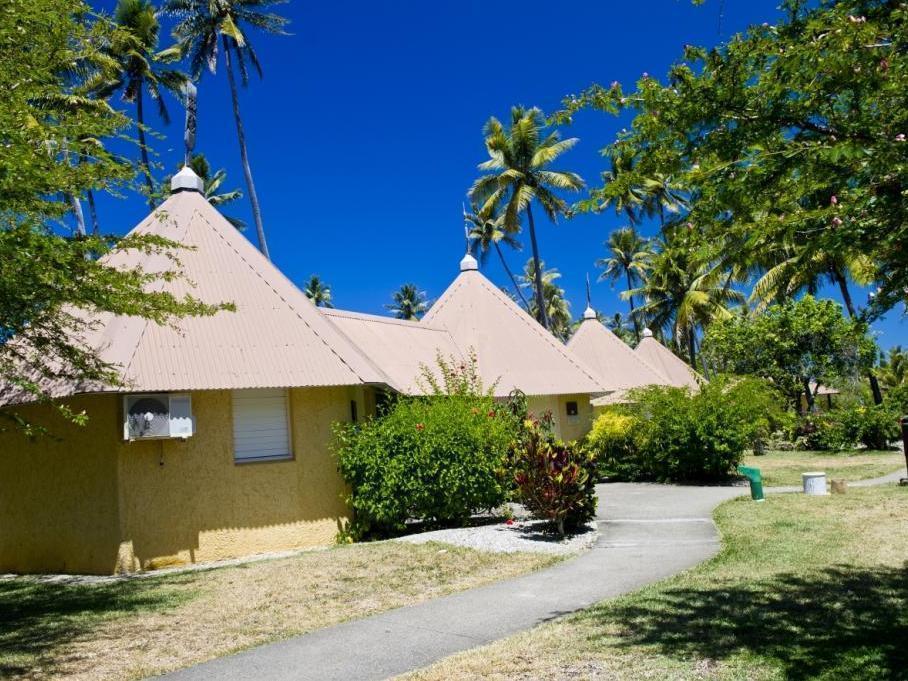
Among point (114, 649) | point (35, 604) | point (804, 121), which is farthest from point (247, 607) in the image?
point (804, 121)

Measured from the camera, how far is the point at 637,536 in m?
10.8

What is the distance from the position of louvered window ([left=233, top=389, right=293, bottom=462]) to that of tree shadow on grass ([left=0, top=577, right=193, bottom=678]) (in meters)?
2.51

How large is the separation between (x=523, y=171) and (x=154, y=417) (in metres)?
29.9

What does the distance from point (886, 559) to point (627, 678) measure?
5.01 m

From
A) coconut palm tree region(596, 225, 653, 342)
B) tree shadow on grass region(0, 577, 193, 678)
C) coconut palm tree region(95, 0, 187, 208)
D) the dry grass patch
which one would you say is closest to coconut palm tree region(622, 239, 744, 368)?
coconut palm tree region(596, 225, 653, 342)

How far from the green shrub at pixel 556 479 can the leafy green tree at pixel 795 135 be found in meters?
6.01

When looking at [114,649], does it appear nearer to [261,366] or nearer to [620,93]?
[261,366]

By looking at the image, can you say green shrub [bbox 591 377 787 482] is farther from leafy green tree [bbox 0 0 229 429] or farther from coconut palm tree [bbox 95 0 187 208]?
coconut palm tree [bbox 95 0 187 208]

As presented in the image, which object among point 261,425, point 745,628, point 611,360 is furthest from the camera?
point 611,360

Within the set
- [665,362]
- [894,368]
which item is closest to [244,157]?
[665,362]

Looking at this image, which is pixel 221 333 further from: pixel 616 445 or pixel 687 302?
pixel 687 302

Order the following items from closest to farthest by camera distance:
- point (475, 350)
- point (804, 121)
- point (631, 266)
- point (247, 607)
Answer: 1. point (804, 121)
2. point (247, 607)
3. point (475, 350)
4. point (631, 266)

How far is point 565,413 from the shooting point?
22.8 metres

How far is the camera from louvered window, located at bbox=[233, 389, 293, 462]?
11570mm
